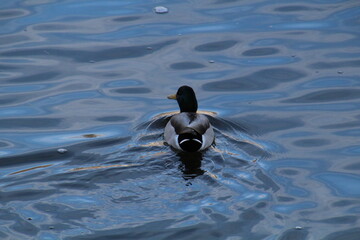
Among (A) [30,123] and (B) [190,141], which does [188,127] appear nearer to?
(B) [190,141]

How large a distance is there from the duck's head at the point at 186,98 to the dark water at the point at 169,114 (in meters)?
0.33

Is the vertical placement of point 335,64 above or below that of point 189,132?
above

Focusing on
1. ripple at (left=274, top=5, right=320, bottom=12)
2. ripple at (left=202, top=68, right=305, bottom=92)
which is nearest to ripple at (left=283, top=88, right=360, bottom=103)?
ripple at (left=202, top=68, right=305, bottom=92)

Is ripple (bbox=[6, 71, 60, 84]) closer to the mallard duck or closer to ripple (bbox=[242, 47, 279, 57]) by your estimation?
the mallard duck

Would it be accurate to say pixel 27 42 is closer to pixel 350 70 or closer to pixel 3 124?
pixel 3 124

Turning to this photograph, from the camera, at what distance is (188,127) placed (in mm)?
10539

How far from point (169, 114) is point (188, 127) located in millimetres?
1039

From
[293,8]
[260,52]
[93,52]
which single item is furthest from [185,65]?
Result: [293,8]

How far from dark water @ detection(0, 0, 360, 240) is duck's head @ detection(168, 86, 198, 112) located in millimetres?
329

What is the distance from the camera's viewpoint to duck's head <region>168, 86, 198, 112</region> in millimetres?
11164

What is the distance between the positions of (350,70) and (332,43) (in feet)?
4.32

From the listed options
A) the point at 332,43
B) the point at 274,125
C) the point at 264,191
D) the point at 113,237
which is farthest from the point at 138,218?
the point at 332,43

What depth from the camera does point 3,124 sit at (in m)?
10.9

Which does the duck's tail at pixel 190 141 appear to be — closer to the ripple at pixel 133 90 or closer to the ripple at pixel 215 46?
the ripple at pixel 133 90
